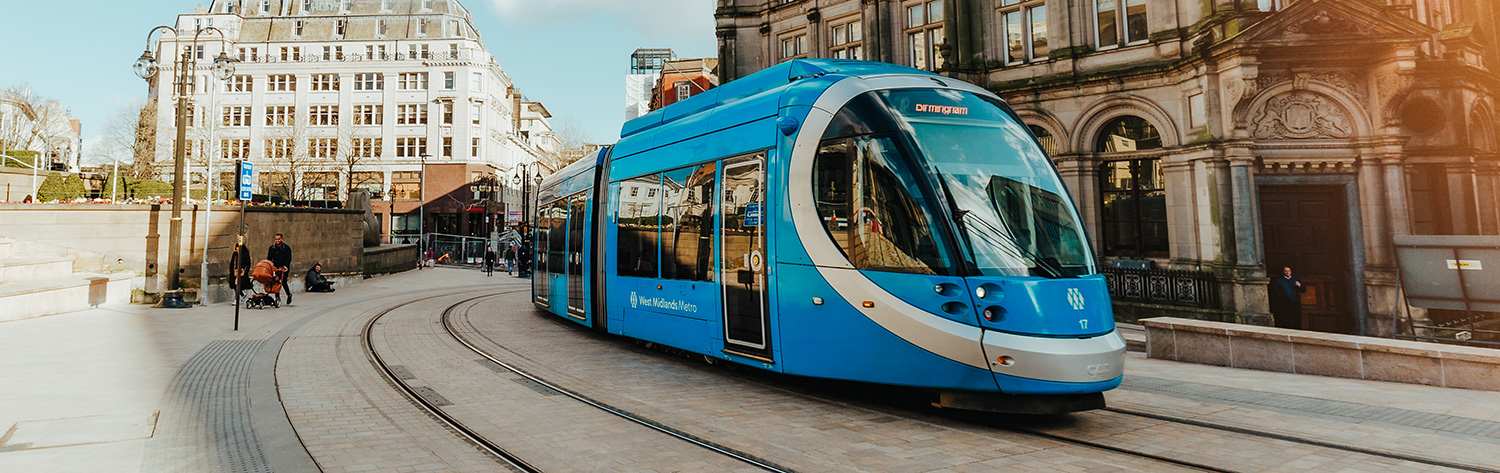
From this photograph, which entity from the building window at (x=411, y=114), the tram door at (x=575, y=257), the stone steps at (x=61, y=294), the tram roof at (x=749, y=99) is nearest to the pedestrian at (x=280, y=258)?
the stone steps at (x=61, y=294)

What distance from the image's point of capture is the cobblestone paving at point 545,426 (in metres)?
4.85

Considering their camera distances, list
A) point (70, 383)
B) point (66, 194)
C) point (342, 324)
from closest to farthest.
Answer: point (70, 383) → point (342, 324) → point (66, 194)

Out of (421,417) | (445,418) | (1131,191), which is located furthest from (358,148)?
(445,418)

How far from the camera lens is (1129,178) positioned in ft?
57.2

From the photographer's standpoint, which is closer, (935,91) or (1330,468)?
(1330,468)

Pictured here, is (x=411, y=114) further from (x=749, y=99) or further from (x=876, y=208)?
(x=876, y=208)

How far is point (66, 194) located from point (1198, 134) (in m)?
32.5

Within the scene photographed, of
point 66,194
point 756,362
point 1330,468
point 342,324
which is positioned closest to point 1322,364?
point 1330,468

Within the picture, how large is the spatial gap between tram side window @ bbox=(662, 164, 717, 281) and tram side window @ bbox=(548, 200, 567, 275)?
4236 mm

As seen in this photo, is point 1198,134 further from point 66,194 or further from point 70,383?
point 66,194

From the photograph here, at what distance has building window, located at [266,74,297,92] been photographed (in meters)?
65.1

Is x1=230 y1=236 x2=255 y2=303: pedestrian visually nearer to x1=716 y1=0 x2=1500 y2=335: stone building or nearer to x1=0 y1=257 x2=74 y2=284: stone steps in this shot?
x1=0 y1=257 x2=74 y2=284: stone steps

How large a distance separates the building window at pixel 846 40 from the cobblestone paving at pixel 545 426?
17312 mm

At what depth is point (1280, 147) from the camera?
50.0 ft
